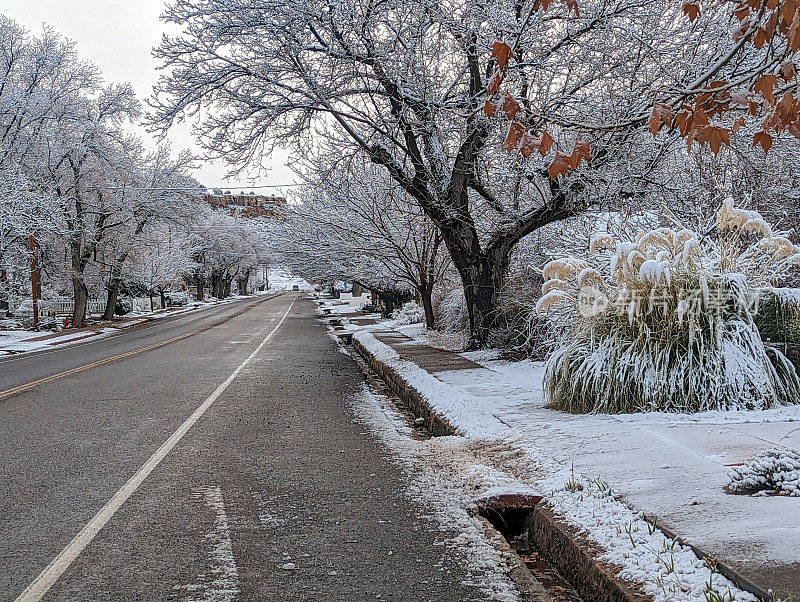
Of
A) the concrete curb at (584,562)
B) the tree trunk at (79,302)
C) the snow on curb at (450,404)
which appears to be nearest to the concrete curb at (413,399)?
Answer: the snow on curb at (450,404)

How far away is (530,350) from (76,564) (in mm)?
10608

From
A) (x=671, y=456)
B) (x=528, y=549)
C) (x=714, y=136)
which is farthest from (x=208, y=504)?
(x=714, y=136)

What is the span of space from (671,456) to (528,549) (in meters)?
1.66

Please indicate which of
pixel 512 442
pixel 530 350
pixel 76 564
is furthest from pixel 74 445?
pixel 530 350

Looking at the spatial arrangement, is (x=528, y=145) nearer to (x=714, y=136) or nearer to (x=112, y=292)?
(x=714, y=136)

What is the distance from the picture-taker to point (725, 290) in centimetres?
828

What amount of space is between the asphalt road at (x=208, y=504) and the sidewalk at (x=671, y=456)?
46.9 inches

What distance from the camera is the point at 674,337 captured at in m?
8.09

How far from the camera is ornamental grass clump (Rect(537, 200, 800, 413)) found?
7891mm

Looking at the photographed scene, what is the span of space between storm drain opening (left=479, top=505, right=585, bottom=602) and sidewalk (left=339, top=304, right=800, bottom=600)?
0.93ft

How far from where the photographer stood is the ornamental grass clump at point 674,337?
7891 millimetres

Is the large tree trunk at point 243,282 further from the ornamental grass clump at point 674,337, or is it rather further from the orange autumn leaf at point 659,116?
the orange autumn leaf at point 659,116

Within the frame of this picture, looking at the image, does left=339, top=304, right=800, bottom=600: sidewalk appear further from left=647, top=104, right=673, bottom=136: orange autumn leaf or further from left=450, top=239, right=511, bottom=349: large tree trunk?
left=450, top=239, right=511, bottom=349: large tree trunk

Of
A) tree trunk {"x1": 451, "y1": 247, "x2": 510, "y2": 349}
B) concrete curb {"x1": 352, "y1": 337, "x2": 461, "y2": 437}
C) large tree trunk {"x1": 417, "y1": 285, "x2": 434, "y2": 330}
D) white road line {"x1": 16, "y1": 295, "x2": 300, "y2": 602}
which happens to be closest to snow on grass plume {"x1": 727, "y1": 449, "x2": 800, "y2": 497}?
concrete curb {"x1": 352, "y1": 337, "x2": 461, "y2": 437}
